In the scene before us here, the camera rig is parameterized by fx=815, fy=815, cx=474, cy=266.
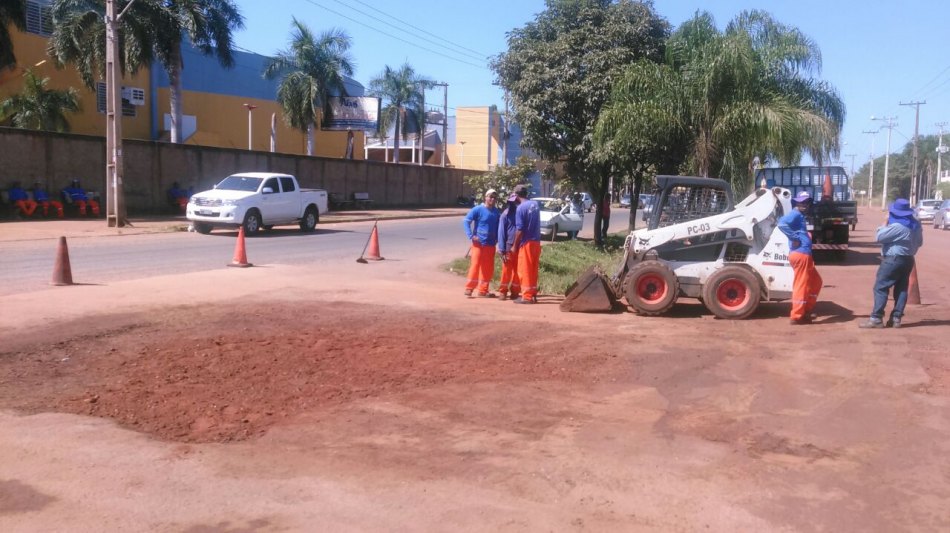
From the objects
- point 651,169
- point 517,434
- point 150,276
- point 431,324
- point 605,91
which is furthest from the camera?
point 651,169

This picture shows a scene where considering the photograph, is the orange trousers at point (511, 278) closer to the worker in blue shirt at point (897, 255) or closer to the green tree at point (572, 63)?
the worker in blue shirt at point (897, 255)

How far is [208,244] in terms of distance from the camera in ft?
67.6

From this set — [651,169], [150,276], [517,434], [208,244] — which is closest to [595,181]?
[651,169]

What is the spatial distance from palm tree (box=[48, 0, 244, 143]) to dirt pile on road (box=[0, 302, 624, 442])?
2776 centimetres

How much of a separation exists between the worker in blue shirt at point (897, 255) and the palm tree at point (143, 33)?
102ft

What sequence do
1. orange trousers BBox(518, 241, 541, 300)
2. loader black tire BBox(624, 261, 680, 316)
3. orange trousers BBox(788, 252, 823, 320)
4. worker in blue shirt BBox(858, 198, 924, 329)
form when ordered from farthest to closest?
orange trousers BBox(518, 241, 541, 300), loader black tire BBox(624, 261, 680, 316), orange trousers BBox(788, 252, 823, 320), worker in blue shirt BBox(858, 198, 924, 329)

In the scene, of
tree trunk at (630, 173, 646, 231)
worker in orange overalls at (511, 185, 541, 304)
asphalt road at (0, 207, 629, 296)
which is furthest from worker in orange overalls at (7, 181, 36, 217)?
worker in orange overalls at (511, 185, 541, 304)

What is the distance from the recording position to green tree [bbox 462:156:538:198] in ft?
60.0

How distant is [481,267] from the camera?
1261 centimetres

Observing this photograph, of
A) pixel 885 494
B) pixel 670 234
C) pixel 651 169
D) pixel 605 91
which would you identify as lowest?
pixel 885 494

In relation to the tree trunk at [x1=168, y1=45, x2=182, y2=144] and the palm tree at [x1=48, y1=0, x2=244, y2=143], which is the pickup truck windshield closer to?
the palm tree at [x1=48, y1=0, x2=244, y2=143]

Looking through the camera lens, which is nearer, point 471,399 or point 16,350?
point 471,399

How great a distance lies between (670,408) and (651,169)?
15.5m

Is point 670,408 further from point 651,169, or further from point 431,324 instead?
point 651,169
